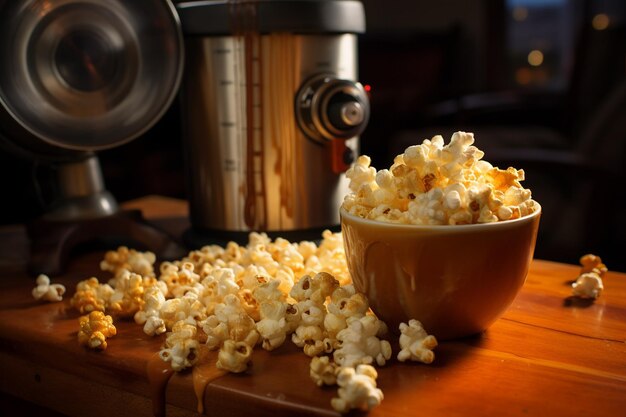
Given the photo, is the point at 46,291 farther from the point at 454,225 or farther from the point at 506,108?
the point at 506,108

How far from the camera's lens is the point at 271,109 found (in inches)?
41.2

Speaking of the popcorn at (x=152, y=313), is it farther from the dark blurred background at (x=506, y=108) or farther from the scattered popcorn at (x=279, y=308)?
the dark blurred background at (x=506, y=108)

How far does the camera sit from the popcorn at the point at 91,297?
817mm

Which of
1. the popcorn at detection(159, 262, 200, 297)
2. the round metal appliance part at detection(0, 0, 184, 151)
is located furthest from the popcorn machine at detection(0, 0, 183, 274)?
the popcorn at detection(159, 262, 200, 297)

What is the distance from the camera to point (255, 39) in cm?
103

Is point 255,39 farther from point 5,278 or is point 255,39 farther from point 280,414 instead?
point 280,414

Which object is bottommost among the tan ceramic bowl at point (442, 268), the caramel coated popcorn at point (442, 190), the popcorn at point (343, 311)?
the popcorn at point (343, 311)

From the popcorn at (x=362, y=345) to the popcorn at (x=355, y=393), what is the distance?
5 centimetres

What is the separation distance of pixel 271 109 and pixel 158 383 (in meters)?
0.50

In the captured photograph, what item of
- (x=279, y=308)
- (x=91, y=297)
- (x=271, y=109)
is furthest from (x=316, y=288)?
(x=271, y=109)

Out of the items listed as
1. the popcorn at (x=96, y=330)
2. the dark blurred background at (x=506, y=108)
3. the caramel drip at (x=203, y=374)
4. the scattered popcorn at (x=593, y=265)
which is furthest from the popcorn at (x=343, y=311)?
the dark blurred background at (x=506, y=108)

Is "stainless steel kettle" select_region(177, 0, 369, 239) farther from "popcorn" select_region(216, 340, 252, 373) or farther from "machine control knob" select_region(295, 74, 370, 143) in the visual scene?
"popcorn" select_region(216, 340, 252, 373)

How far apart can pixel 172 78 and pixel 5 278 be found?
1.16ft

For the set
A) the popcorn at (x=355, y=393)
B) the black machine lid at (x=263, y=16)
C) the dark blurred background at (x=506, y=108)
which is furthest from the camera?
the dark blurred background at (x=506, y=108)
